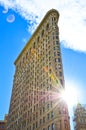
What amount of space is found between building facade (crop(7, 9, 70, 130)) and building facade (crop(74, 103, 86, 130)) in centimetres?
3241

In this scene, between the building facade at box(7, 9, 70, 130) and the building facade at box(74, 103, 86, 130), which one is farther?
the building facade at box(74, 103, 86, 130)

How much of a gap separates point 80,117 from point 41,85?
4019cm

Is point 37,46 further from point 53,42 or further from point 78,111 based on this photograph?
point 78,111

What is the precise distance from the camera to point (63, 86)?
175ft

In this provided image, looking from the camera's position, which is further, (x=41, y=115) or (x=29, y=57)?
(x=29, y=57)

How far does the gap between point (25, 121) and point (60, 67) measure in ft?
81.5

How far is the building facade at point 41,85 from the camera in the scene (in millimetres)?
50281

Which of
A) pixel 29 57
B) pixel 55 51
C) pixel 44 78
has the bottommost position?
pixel 44 78

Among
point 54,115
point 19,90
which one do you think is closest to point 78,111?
point 19,90

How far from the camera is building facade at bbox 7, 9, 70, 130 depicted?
50281mm

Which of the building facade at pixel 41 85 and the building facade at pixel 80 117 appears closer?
the building facade at pixel 41 85

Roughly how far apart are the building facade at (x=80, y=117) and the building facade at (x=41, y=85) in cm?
3241

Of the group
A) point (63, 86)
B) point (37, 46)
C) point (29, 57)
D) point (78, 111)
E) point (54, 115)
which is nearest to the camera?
point (54, 115)

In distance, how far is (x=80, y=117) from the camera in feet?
294
